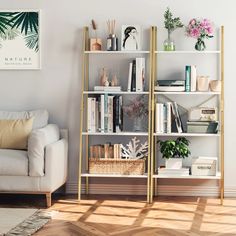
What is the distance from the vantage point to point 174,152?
5152mm

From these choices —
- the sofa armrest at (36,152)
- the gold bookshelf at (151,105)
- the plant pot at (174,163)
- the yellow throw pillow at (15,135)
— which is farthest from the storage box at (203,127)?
the yellow throw pillow at (15,135)

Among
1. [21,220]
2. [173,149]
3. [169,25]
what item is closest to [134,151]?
[173,149]

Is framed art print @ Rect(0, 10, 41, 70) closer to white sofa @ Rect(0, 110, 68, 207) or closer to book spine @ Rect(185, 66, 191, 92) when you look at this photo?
white sofa @ Rect(0, 110, 68, 207)

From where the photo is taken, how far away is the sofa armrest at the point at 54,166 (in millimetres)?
4828

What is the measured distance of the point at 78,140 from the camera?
555cm

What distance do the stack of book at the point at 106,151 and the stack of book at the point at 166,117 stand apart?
0.41 m

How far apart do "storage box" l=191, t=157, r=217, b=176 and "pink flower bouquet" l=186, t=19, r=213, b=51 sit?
998 millimetres

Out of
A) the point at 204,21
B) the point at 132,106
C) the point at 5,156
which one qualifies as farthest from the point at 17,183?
the point at 204,21

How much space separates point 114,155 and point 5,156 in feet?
3.28

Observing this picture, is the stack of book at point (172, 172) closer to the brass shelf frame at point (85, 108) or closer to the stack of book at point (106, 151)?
the brass shelf frame at point (85, 108)

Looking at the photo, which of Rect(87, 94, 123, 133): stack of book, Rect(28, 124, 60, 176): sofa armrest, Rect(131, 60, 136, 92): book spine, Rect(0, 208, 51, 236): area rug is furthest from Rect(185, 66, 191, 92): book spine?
Rect(0, 208, 51, 236): area rug

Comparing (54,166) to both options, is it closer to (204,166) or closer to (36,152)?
(36,152)

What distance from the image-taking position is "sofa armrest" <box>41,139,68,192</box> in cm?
483

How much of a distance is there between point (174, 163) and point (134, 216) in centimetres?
78
